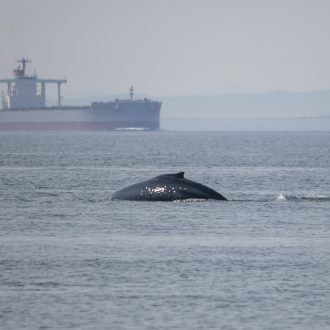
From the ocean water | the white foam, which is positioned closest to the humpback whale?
the ocean water

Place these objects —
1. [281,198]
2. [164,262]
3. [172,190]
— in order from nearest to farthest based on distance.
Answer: [164,262] < [172,190] < [281,198]

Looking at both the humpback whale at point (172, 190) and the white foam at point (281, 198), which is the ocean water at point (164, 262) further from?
the humpback whale at point (172, 190)

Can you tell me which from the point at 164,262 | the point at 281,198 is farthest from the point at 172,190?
the point at 164,262

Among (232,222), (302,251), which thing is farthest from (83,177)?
(302,251)

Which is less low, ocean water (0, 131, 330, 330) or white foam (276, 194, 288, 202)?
ocean water (0, 131, 330, 330)

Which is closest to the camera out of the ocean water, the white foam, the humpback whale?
the ocean water

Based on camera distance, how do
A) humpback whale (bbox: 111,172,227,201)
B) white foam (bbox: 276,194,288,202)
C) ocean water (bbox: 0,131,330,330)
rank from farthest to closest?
white foam (bbox: 276,194,288,202) → humpback whale (bbox: 111,172,227,201) → ocean water (bbox: 0,131,330,330)

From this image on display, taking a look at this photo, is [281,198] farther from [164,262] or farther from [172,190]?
[164,262]

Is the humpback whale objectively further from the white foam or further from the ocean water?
the white foam

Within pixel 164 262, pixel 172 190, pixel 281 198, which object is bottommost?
pixel 281 198

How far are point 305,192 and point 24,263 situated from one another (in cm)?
2468

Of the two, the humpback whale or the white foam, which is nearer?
the humpback whale

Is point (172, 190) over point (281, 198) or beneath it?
over

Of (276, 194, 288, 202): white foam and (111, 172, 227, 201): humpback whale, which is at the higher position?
(111, 172, 227, 201): humpback whale
